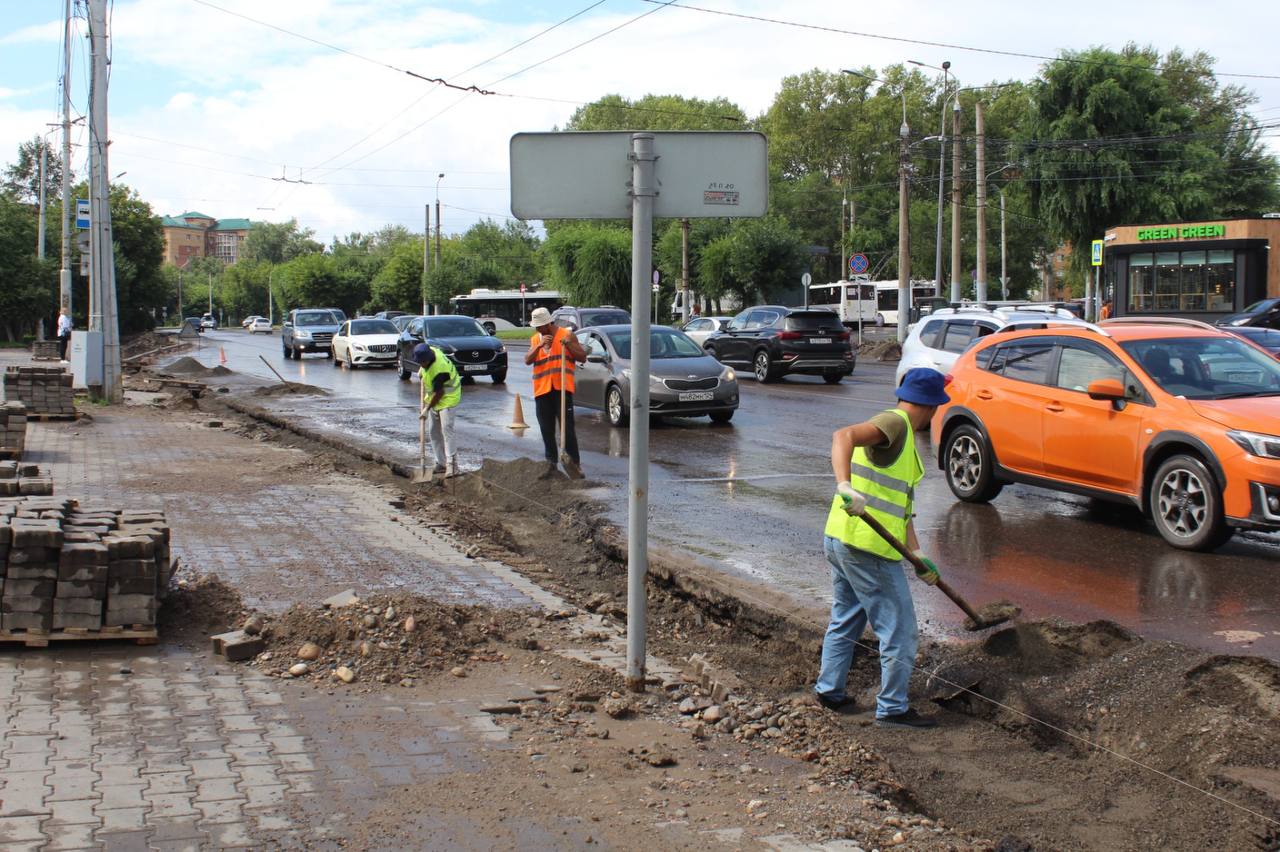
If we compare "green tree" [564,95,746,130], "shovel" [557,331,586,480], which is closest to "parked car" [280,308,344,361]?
"shovel" [557,331,586,480]

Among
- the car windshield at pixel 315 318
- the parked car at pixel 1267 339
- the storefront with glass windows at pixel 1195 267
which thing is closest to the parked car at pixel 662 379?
the parked car at pixel 1267 339

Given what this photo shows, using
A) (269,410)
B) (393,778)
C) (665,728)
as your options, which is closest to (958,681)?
(665,728)

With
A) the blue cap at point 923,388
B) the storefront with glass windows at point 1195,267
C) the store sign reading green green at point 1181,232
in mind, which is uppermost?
the store sign reading green green at point 1181,232

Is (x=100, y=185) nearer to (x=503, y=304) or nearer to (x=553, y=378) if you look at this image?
(x=553, y=378)

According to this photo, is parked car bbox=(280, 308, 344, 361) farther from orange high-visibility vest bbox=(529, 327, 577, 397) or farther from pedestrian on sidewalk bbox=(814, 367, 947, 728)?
pedestrian on sidewalk bbox=(814, 367, 947, 728)

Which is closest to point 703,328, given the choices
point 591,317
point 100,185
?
point 591,317

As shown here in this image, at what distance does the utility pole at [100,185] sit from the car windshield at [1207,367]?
17.2 metres

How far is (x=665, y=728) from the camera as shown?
4.98 m

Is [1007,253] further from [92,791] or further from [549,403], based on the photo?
[92,791]

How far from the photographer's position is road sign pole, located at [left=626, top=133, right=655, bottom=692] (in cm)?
516

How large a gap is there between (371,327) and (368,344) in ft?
4.08

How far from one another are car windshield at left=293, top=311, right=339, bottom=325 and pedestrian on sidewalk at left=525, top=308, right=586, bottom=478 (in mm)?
30686

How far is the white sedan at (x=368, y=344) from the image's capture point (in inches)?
1359

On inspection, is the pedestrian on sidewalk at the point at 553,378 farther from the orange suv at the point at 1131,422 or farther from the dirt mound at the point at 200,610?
the dirt mound at the point at 200,610
